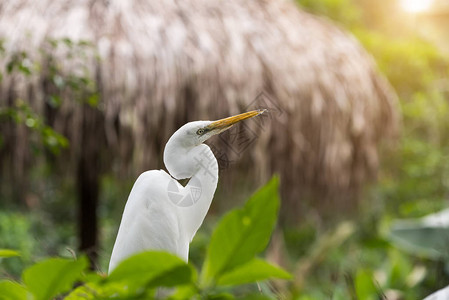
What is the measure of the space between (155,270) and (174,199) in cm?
34

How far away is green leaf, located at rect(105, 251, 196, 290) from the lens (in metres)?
0.21

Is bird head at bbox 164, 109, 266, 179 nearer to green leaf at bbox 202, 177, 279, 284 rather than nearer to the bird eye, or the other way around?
the bird eye

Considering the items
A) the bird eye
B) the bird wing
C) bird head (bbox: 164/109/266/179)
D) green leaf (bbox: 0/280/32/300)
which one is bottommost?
the bird wing

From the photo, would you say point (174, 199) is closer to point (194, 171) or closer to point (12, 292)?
→ point (194, 171)

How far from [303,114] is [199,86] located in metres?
0.58

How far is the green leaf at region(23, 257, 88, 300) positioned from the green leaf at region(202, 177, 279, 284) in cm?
6

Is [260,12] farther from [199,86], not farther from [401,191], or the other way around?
[401,191]

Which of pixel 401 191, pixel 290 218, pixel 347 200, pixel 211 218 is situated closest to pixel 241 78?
pixel 347 200

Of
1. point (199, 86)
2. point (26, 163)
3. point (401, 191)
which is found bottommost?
point (401, 191)

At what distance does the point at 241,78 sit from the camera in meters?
2.17

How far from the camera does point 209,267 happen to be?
23 cm

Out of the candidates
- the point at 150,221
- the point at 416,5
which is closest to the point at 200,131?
the point at 150,221

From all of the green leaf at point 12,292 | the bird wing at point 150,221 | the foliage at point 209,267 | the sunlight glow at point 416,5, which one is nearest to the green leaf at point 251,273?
the foliage at point 209,267

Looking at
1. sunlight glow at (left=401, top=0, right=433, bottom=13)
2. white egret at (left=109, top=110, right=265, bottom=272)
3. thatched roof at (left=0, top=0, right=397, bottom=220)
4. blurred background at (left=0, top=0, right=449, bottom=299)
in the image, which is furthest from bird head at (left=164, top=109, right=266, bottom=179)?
sunlight glow at (left=401, top=0, right=433, bottom=13)
